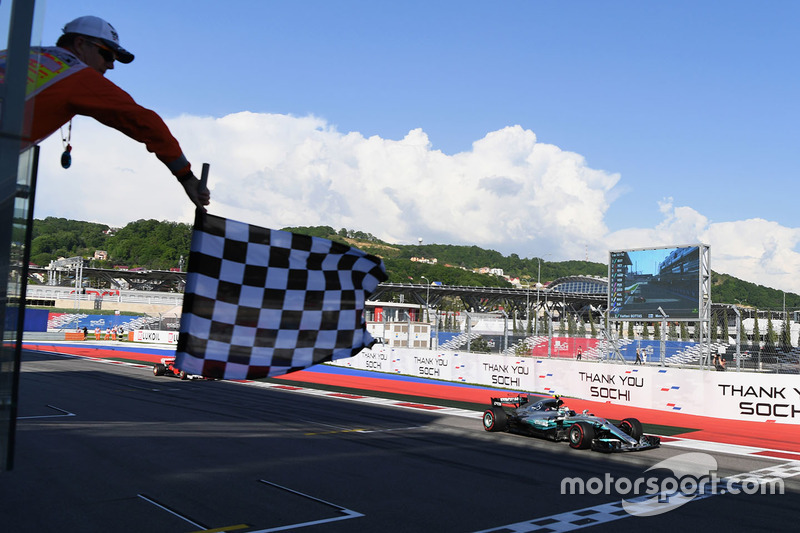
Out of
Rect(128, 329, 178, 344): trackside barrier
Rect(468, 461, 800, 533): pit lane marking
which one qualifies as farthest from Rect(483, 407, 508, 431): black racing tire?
Rect(128, 329, 178, 344): trackside barrier

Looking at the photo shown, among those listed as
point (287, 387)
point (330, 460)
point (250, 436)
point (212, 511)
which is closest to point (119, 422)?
point (250, 436)

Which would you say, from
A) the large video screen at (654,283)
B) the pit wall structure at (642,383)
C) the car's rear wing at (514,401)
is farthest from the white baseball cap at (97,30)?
the large video screen at (654,283)

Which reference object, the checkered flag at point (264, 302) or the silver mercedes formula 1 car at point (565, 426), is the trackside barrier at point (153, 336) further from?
the checkered flag at point (264, 302)

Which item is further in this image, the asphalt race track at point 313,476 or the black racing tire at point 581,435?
the black racing tire at point 581,435

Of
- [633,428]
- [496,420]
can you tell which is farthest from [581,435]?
[496,420]

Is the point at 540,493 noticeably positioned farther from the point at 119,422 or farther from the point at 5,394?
the point at 119,422

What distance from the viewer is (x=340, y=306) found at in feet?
12.2

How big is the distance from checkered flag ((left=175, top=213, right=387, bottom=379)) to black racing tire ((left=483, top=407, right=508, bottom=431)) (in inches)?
454

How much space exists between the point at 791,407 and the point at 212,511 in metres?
16.0

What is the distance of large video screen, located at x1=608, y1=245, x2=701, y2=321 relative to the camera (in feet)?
89.4

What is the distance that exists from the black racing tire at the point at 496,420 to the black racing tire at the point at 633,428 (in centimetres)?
282

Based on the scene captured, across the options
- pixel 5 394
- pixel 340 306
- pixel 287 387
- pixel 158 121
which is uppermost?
pixel 158 121

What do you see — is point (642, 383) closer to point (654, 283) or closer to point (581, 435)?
point (581, 435)

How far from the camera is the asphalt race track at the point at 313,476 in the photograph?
7.46m
